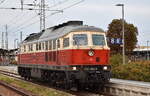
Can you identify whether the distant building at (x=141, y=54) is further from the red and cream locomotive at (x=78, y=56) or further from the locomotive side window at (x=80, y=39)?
the locomotive side window at (x=80, y=39)

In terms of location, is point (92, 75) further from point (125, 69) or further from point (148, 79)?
point (125, 69)

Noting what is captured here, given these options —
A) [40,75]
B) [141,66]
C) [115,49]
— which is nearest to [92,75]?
[40,75]

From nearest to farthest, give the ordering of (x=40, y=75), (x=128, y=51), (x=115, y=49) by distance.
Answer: (x=40, y=75) → (x=115, y=49) → (x=128, y=51)

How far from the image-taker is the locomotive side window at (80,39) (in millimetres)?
23078

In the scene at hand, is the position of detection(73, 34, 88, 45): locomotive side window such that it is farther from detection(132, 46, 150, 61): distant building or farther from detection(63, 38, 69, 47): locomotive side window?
detection(132, 46, 150, 61): distant building

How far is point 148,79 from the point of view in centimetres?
2941

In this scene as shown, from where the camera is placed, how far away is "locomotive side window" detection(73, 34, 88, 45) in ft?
75.7

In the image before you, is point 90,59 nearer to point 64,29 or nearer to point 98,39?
point 98,39

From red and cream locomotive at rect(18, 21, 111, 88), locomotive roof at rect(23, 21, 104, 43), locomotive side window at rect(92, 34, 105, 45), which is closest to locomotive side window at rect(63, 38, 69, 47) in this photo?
red and cream locomotive at rect(18, 21, 111, 88)

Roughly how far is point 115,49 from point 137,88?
52.8 m

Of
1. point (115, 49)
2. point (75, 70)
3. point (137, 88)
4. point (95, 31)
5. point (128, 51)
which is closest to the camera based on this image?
point (137, 88)

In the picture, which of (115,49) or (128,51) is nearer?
(115,49)

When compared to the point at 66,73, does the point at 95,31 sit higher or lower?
higher

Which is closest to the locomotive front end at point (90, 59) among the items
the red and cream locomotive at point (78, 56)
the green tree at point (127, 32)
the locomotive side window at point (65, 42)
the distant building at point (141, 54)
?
the red and cream locomotive at point (78, 56)
